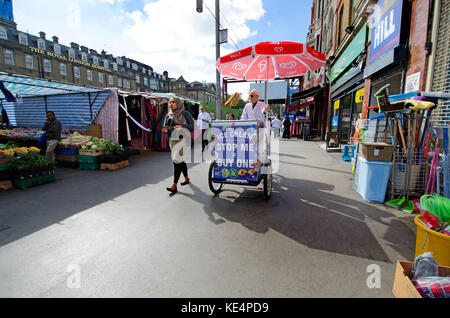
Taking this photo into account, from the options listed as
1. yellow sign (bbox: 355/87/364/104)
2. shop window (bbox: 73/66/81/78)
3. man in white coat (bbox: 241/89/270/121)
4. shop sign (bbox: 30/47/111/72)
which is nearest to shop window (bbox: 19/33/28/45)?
shop sign (bbox: 30/47/111/72)

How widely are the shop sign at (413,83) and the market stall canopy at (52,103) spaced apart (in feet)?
A: 29.4

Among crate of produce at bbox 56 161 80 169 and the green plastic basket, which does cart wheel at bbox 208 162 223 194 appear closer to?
the green plastic basket

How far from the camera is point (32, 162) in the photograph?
4977 millimetres

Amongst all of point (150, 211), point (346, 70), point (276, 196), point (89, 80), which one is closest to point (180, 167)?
point (150, 211)

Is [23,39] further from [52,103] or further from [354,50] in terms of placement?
[354,50]

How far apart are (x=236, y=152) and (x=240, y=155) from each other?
0.09m

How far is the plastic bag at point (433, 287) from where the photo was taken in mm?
1540

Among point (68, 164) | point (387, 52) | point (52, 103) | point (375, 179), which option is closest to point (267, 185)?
point (375, 179)

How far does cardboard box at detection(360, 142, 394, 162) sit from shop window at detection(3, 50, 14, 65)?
141 feet

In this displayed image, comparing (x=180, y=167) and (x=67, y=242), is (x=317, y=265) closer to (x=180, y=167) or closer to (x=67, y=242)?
(x=67, y=242)

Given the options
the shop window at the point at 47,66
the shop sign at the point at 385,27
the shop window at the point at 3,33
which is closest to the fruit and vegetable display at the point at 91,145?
the shop sign at the point at 385,27

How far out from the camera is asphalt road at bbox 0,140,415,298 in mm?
1967

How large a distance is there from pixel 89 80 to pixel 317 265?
47.6m

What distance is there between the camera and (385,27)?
6.00 m
